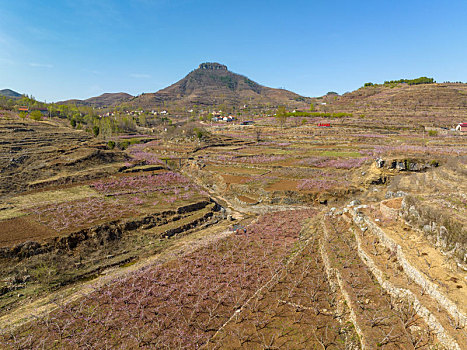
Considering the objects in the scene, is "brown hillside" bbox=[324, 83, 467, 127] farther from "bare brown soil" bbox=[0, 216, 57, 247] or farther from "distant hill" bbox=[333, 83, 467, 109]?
"bare brown soil" bbox=[0, 216, 57, 247]

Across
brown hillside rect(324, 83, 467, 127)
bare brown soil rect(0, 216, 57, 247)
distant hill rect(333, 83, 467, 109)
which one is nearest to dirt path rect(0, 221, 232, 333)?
bare brown soil rect(0, 216, 57, 247)

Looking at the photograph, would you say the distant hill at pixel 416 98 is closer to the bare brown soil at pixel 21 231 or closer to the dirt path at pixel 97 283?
the dirt path at pixel 97 283

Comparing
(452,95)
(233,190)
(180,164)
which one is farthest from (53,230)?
(452,95)

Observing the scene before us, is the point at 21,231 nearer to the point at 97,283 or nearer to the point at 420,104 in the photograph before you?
the point at 97,283

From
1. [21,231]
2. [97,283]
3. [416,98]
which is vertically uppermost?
[416,98]

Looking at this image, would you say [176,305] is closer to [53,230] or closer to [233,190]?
[53,230]

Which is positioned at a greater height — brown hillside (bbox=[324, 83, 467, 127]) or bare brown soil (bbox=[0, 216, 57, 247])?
brown hillside (bbox=[324, 83, 467, 127])

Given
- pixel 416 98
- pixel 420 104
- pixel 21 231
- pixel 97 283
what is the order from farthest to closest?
pixel 416 98, pixel 420 104, pixel 21 231, pixel 97 283

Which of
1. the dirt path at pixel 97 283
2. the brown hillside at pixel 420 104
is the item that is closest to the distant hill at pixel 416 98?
the brown hillside at pixel 420 104

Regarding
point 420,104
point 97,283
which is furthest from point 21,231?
point 420,104
